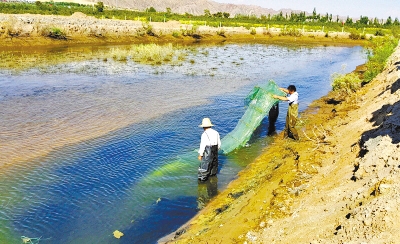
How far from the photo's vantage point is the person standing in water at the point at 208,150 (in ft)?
25.6

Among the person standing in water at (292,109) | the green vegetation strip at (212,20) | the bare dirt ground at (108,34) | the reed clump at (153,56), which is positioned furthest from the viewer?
the green vegetation strip at (212,20)

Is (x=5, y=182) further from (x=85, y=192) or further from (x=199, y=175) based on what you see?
(x=199, y=175)

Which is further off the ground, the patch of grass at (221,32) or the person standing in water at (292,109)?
the patch of grass at (221,32)

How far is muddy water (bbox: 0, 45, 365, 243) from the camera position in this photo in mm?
6988

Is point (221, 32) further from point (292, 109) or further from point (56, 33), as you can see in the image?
point (292, 109)

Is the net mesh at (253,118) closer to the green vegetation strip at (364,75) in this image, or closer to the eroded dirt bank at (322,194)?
the eroded dirt bank at (322,194)

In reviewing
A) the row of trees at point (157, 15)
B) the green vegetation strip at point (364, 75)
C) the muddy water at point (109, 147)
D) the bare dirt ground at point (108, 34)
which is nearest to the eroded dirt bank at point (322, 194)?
the muddy water at point (109, 147)

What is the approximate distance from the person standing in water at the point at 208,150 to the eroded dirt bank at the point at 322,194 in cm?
64

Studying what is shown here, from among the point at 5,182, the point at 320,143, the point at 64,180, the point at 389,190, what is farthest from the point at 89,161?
the point at 389,190

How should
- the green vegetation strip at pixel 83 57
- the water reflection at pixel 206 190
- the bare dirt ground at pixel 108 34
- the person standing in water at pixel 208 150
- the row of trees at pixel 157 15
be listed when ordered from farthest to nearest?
the row of trees at pixel 157 15 < the bare dirt ground at pixel 108 34 < the green vegetation strip at pixel 83 57 < the person standing in water at pixel 208 150 < the water reflection at pixel 206 190

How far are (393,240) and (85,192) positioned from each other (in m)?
6.15

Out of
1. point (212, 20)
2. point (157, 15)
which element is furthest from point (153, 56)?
point (157, 15)

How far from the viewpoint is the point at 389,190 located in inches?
182

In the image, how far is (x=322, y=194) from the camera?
18.2 feet
